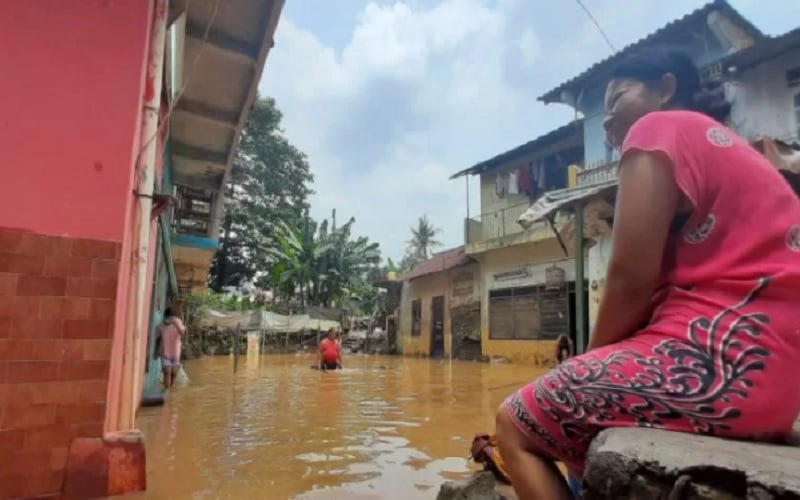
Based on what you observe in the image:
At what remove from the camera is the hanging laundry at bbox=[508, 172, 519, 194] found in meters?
18.4

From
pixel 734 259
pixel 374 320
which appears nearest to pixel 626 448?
pixel 734 259

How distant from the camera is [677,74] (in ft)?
4.70

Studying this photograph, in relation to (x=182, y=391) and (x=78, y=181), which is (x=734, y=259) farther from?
(x=182, y=391)

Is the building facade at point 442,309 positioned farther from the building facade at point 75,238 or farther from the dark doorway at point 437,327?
the building facade at point 75,238

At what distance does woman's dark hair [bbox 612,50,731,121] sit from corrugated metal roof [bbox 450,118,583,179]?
603 inches

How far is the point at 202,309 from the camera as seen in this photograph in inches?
898

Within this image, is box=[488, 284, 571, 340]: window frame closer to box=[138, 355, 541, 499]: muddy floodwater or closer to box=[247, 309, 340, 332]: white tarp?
box=[138, 355, 541, 499]: muddy floodwater

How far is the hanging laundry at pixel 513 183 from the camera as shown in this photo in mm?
18422

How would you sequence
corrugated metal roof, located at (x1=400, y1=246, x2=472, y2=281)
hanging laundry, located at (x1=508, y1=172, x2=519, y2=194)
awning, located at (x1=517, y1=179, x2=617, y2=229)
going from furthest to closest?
corrugated metal roof, located at (x1=400, y1=246, x2=472, y2=281), hanging laundry, located at (x1=508, y1=172, x2=519, y2=194), awning, located at (x1=517, y1=179, x2=617, y2=229)

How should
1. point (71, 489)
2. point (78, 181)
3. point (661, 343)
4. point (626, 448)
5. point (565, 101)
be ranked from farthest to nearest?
1. point (565, 101)
2. point (78, 181)
3. point (71, 489)
4. point (661, 343)
5. point (626, 448)

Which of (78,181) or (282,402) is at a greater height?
(78,181)

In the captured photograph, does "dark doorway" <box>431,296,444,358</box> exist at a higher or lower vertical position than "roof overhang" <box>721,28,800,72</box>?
lower

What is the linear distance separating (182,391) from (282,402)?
8.64 feet

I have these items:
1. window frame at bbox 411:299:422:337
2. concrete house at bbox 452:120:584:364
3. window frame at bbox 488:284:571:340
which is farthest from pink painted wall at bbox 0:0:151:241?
window frame at bbox 411:299:422:337
